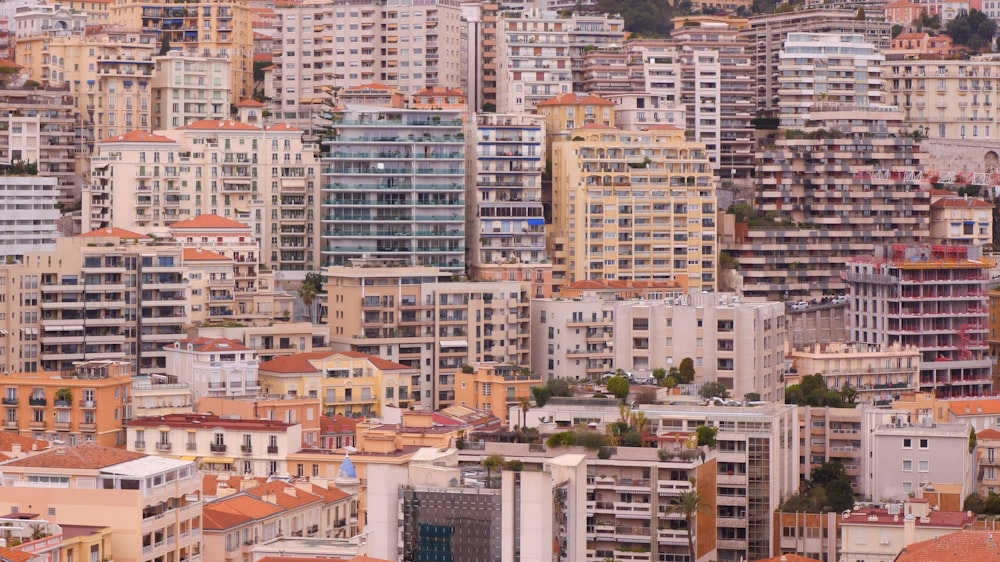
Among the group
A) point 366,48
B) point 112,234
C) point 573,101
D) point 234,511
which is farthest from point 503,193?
point 234,511

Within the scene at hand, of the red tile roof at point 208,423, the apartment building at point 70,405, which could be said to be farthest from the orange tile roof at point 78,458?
the apartment building at point 70,405

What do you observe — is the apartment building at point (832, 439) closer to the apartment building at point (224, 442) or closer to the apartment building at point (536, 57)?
the apartment building at point (224, 442)

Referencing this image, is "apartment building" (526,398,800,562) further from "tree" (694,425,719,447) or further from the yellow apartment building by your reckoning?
the yellow apartment building

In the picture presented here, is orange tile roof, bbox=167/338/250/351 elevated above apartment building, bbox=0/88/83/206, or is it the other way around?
apartment building, bbox=0/88/83/206

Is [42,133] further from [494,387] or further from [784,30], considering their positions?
[784,30]

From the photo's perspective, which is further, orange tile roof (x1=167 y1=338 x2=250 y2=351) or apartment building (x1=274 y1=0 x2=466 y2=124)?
apartment building (x1=274 y1=0 x2=466 y2=124)

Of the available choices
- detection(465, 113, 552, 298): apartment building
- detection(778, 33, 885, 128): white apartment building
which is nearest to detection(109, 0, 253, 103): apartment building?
detection(465, 113, 552, 298): apartment building

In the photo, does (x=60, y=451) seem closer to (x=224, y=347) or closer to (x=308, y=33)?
(x=224, y=347)
